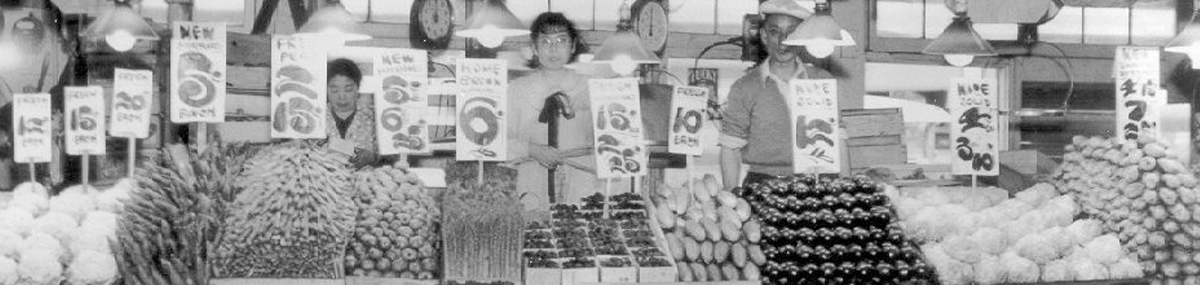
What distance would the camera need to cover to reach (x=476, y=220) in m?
5.08

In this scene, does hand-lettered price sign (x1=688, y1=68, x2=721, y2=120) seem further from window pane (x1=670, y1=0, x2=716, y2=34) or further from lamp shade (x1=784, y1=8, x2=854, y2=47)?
lamp shade (x1=784, y1=8, x2=854, y2=47)

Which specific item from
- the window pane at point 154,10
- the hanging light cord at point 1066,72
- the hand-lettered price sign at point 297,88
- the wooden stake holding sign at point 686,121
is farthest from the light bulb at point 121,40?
the hanging light cord at point 1066,72

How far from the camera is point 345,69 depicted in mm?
7527

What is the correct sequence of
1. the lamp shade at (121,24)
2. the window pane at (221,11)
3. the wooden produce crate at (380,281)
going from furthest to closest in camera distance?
the window pane at (221,11)
the lamp shade at (121,24)
the wooden produce crate at (380,281)

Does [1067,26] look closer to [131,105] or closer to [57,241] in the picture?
[131,105]

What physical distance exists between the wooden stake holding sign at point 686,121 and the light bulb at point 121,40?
275 cm

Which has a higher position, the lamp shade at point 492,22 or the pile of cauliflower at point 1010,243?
the lamp shade at point 492,22

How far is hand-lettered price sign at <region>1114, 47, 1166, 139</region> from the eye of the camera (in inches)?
265

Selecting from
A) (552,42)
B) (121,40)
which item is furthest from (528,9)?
(121,40)

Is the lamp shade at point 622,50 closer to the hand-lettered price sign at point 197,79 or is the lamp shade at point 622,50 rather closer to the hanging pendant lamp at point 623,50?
the hanging pendant lamp at point 623,50

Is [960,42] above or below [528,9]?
below

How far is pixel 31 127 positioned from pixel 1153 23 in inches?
290

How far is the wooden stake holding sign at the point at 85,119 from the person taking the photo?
20.2 feet

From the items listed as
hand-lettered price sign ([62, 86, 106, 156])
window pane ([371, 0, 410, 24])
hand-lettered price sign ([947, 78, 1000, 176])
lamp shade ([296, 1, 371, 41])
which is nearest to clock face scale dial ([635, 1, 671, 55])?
window pane ([371, 0, 410, 24])
